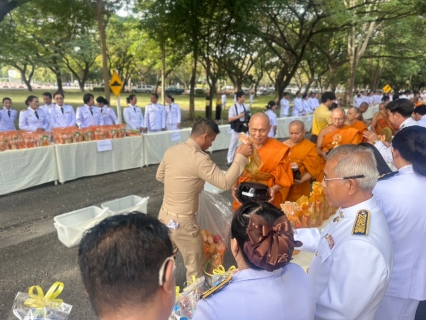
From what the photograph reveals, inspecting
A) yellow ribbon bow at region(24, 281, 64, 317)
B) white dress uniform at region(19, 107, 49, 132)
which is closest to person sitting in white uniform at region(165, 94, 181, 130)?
white dress uniform at region(19, 107, 49, 132)

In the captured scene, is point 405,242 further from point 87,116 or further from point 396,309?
point 87,116

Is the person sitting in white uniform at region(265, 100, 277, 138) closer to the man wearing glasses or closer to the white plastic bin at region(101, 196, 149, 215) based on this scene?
the white plastic bin at region(101, 196, 149, 215)

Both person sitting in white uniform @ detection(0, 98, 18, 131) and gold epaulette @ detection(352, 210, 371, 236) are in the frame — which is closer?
gold epaulette @ detection(352, 210, 371, 236)

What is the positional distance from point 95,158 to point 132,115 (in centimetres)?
282

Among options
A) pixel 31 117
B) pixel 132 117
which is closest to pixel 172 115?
pixel 132 117

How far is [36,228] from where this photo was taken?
452cm

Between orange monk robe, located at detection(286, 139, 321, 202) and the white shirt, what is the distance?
1709 millimetres

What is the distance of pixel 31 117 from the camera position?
7523 millimetres

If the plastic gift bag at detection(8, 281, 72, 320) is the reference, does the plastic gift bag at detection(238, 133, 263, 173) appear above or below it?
above

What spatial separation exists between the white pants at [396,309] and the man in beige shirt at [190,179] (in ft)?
4.29

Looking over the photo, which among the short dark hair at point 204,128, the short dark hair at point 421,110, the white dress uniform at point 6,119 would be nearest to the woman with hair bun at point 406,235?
the short dark hair at point 204,128

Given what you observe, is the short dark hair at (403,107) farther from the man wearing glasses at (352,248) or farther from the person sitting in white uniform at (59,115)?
the person sitting in white uniform at (59,115)

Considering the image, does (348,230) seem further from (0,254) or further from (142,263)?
(0,254)

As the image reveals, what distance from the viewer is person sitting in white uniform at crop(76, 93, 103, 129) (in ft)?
26.9
